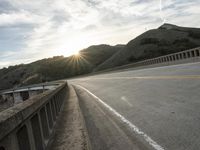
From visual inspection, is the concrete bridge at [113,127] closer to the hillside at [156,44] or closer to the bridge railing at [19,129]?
the bridge railing at [19,129]

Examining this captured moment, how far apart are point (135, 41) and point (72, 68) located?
76.0 meters

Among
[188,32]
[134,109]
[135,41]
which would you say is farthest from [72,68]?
[134,109]

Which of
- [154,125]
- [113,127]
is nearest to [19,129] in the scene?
[154,125]

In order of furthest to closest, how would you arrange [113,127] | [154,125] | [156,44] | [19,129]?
1. [156,44]
2. [113,127]
3. [154,125]
4. [19,129]

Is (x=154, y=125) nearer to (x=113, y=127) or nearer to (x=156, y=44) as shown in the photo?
(x=113, y=127)

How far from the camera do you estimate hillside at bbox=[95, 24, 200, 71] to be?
10076cm

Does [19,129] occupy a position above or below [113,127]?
above

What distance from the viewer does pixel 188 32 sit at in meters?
119

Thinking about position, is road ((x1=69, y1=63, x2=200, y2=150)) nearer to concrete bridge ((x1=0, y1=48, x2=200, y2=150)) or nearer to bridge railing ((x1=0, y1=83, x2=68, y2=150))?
concrete bridge ((x1=0, y1=48, x2=200, y2=150))

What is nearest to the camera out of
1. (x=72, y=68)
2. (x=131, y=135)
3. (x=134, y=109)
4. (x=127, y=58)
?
(x=131, y=135)

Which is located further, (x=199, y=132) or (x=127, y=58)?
(x=127, y=58)

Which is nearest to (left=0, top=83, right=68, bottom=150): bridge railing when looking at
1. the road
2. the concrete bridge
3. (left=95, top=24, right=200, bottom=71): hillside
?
the concrete bridge

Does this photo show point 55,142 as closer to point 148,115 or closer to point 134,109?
point 148,115

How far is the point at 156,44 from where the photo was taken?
107 metres
